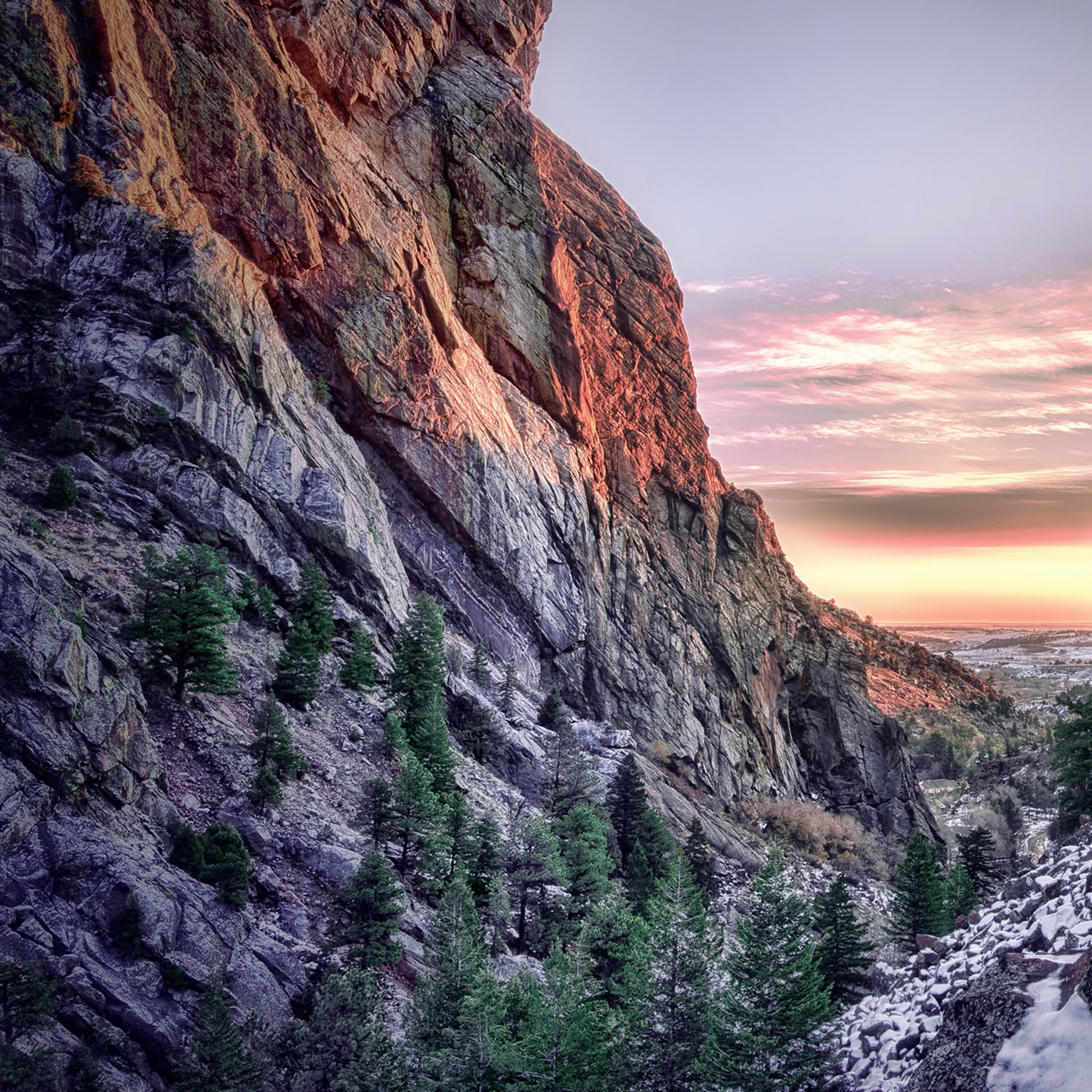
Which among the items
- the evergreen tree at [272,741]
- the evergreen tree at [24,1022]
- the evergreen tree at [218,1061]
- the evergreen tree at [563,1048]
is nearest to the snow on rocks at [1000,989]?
the evergreen tree at [563,1048]

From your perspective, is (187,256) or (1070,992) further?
(187,256)

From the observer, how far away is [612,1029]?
1733 cm

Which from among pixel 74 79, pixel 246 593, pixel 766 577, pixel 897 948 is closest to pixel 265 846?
pixel 246 593

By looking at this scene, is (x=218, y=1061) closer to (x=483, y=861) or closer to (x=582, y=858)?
(x=483, y=861)

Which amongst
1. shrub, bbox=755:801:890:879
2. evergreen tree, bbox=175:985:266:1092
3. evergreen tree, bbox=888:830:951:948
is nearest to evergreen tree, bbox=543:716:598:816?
evergreen tree, bbox=888:830:951:948

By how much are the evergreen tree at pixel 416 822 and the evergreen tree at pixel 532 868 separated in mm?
3379

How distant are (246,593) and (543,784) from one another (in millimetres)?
17922

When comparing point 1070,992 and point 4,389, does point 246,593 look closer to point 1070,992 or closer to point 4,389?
point 4,389

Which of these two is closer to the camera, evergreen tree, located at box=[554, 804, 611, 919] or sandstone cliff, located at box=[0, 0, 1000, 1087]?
sandstone cliff, located at box=[0, 0, 1000, 1087]

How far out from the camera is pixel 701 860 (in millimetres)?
40219

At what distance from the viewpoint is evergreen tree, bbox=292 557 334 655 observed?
35.3m

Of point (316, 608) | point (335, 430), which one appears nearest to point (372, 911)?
point (316, 608)

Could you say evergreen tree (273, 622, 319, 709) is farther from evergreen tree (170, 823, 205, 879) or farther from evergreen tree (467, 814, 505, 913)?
evergreen tree (170, 823, 205, 879)

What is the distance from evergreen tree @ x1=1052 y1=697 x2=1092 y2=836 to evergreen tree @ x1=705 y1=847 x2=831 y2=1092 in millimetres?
21436
